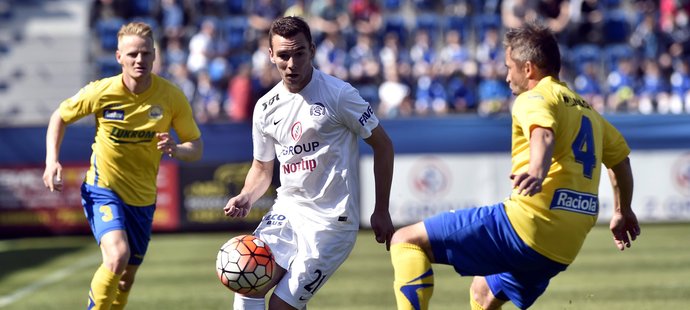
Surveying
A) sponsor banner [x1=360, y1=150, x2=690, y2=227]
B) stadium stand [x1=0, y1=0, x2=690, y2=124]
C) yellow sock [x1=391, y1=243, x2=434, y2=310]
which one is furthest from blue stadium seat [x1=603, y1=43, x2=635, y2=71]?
yellow sock [x1=391, y1=243, x2=434, y2=310]

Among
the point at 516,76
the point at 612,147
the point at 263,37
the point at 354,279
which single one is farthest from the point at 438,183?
the point at 516,76

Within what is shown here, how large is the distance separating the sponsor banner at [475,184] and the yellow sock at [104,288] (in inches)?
385

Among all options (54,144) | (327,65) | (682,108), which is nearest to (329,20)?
(327,65)

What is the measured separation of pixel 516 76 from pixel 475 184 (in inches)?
434

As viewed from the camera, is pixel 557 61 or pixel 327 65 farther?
pixel 327 65

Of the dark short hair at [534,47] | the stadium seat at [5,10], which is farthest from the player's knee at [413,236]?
the stadium seat at [5,10]

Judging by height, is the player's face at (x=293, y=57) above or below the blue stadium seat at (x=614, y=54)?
above

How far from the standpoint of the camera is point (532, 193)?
5438mm

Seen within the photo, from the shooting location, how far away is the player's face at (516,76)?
617 centimetres

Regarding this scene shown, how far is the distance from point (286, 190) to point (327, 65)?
1432 centimetres

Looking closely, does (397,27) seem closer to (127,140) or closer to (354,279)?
Result: (354,279)

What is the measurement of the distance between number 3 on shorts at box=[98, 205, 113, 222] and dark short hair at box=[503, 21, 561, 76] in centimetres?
317

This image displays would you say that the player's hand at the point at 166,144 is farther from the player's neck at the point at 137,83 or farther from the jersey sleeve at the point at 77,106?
the jersey sleeve at the point at 77,106

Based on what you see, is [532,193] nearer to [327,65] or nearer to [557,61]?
[557,61]
